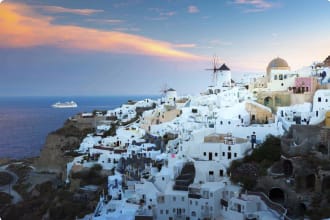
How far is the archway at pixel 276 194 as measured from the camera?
10.4 m

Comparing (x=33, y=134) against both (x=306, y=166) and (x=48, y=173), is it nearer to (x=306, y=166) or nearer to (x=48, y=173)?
(x=48, y=173)

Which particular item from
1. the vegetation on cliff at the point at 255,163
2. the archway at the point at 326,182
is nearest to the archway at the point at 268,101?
the vegetation on cliff at the point at 255,163

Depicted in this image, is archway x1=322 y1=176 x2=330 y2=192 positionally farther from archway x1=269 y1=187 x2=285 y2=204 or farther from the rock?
the rock

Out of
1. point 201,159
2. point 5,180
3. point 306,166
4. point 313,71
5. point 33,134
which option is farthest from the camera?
point 33,134

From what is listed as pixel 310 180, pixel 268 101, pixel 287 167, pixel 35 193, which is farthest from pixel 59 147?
pixel 310 180

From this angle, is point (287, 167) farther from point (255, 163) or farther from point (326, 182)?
point (326, 182)

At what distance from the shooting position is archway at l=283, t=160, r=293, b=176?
35.2ft

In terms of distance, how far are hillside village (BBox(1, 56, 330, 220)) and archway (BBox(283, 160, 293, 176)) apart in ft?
0.08

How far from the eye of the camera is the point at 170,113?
55.6 ft

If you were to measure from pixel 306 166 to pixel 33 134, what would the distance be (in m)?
32.2

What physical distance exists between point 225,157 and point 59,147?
982 cm

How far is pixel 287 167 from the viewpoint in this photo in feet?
35.7

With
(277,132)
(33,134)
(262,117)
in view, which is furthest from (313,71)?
(33,134)

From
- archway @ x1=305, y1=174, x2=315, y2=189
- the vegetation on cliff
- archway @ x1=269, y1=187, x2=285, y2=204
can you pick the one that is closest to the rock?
the vegetation on cliff
